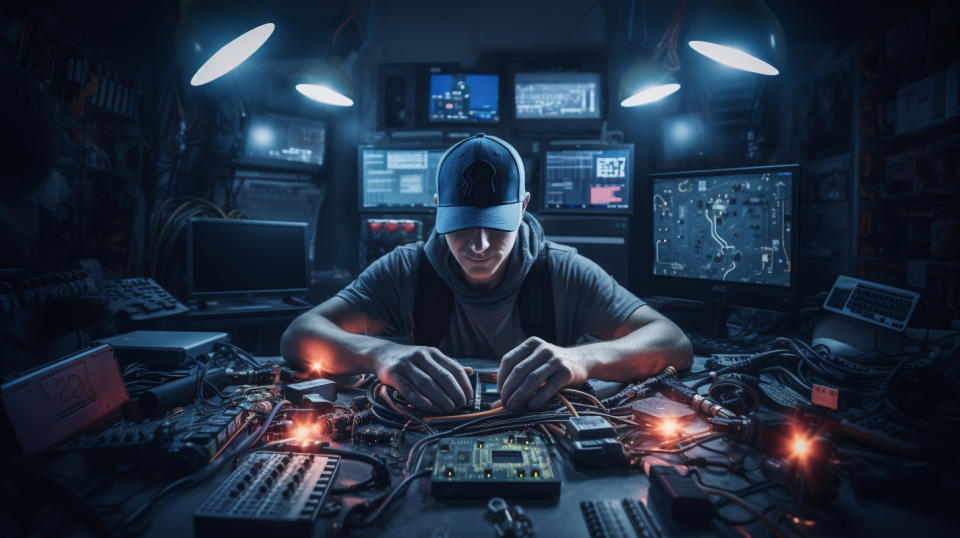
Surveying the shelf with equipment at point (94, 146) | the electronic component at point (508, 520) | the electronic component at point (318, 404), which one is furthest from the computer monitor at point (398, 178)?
the electronic component at point (508, 520)

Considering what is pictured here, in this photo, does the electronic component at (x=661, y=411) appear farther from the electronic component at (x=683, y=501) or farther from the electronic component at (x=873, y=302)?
the electronic component at (x=873, y=302)

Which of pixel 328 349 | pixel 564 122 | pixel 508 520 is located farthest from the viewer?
pixel 564 122

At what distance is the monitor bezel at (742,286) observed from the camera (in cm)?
244

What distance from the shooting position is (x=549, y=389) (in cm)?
114

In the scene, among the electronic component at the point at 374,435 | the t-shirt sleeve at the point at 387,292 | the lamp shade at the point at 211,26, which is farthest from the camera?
the t-shirt sleeve at the point at 387,292

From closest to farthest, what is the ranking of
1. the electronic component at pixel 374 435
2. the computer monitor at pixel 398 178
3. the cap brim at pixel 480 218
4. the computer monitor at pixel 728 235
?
the electronic component at pixel 374 435 < the cap brim at pixel 480 218 < the computer monitor at pixel 728 235 < the computer monitor at pixel 398 178

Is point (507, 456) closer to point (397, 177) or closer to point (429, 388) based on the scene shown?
point (429, 388)

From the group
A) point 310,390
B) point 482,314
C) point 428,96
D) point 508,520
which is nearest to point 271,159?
point 428,96

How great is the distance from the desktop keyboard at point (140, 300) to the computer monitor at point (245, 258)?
1.57ft

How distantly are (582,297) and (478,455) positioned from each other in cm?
134

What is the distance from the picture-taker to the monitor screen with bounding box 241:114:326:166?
13.2 feet

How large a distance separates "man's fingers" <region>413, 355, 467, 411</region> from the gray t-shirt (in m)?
0.87

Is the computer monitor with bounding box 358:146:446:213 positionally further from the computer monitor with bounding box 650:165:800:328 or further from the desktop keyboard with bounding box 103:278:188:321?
the computer monitor with bounding box 650:165:800:328

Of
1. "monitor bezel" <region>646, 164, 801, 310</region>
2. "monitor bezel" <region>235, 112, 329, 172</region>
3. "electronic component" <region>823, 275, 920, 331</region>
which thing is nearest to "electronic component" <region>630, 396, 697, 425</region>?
"electronic component" <region>823, 275, 920, 331</region>
